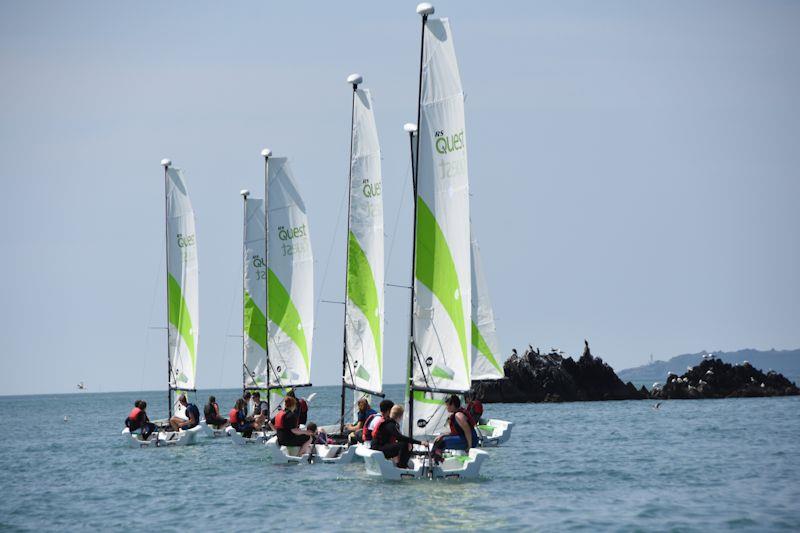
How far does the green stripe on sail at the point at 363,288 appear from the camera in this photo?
119ft

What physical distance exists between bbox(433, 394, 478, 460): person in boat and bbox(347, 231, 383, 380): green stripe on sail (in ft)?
32.0

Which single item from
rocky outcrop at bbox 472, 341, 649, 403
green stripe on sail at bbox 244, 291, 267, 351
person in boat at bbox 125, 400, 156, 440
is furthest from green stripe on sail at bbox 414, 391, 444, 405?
rocky outcrop at bbox 472, 341, 649, 403

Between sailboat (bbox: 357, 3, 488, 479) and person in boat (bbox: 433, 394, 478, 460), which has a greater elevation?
sailboat (bbox: 357, 3, 488, 479)

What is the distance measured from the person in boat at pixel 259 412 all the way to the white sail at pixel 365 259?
21.3 feet

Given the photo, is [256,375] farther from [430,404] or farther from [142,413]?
[430,404]

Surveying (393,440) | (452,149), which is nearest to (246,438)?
(393,440)

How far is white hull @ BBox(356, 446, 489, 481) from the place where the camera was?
84.7ft

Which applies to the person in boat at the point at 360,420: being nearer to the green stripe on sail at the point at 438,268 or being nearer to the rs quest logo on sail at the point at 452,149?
the green stripe on sail at the point at 438,268

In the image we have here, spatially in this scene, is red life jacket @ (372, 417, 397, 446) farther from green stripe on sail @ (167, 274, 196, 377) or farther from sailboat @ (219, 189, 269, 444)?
green stripe on sail @ (167, 274, 196, 377)

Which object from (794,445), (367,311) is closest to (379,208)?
(367,311)

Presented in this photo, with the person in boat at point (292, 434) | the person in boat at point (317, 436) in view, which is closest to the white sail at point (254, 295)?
the person in boat at point (317, 436)

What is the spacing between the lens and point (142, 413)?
4272cm

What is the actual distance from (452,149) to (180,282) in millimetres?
26081

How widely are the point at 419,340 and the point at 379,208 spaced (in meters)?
10.8
